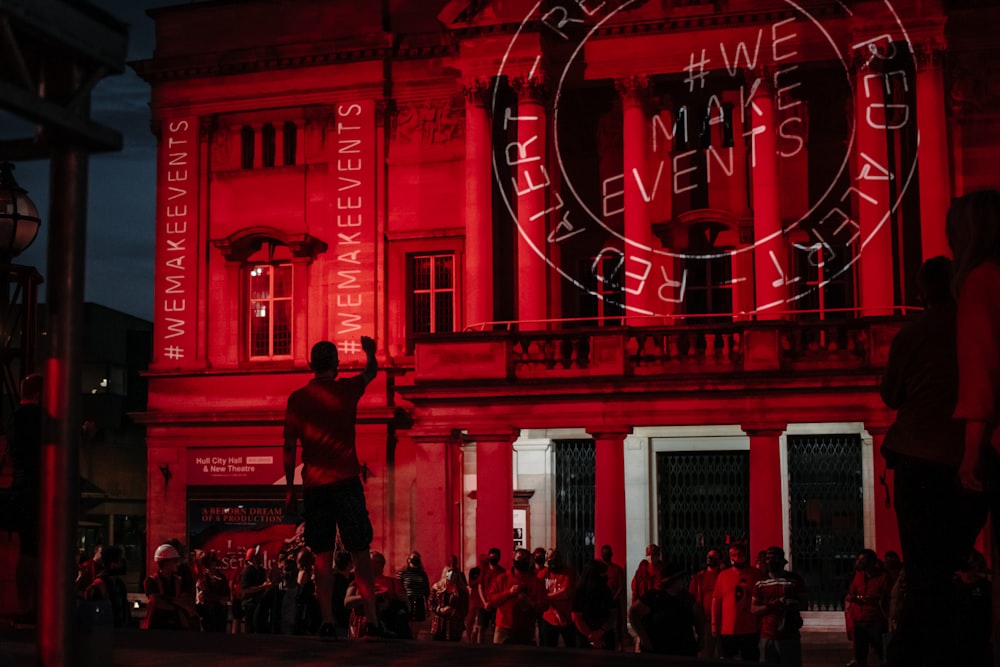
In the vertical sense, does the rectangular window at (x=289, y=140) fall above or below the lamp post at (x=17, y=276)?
above

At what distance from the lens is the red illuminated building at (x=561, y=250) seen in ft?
95.7

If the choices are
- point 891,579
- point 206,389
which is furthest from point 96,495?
point 891,579

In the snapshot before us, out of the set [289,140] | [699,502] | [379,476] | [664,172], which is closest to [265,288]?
[289,140]

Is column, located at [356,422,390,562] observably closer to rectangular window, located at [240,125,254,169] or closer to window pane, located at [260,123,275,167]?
window pane, located at [260,123,275,167]

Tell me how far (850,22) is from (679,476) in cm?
1030

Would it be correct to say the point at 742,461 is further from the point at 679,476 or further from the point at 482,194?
the point at 482,194

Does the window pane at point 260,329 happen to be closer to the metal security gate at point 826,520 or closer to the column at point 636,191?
the column at point 636,191

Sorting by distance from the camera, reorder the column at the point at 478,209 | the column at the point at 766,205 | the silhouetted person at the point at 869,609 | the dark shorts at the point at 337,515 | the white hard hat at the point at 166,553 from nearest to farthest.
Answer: the dark shorts at the point at 337,515
the white hard hat at the point at 166,553
the silhouetted person at the point at 869,609
the column at the point at 766,205
the column at the point at 478,209

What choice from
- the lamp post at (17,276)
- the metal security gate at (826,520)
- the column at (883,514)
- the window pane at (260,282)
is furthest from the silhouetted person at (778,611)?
the window pane at (260,282)

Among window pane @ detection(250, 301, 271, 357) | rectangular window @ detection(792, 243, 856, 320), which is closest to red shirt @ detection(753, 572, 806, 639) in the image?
rectangular window @ detection(792, 243, 856, 320)

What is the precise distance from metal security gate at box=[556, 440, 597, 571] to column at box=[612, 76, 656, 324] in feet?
10.7

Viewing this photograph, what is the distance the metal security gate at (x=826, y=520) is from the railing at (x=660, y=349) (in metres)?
3.17

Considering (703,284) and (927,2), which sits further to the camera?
(703,284)

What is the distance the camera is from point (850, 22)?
3058 cm
